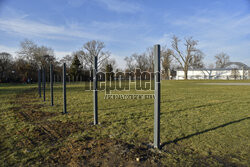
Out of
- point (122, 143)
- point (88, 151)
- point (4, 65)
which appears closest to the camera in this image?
point (88, 151)

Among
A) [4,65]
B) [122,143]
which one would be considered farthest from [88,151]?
[4,65]

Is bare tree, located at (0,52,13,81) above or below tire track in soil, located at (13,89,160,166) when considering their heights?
above

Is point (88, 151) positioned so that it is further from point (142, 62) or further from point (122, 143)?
point (142, 62)

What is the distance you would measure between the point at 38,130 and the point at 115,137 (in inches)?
77.8

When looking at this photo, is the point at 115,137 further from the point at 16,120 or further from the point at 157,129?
the point at 16,120

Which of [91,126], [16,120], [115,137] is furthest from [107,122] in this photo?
[16,120]

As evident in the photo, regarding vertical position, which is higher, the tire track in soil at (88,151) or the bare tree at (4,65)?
the bare tree at (4,65)

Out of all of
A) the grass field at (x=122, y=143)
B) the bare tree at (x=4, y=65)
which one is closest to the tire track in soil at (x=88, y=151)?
the grass field at (x=122, y=143)

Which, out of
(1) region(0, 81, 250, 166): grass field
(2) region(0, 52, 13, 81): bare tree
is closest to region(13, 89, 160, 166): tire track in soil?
(1) region(0, 81, 250, 166): grass field

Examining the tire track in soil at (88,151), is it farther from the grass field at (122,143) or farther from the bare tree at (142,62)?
the bare tree at (142,62)

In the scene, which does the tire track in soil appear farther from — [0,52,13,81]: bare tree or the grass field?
[0,52,13,81]: bare tree

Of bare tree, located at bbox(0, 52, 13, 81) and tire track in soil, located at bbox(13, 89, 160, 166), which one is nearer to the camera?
tire track in soil, located at bbox(13, 89, 160, 166)

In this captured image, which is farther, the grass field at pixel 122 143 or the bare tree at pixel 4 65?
the bare tree at pixel 4 65

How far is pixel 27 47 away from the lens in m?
40.5
